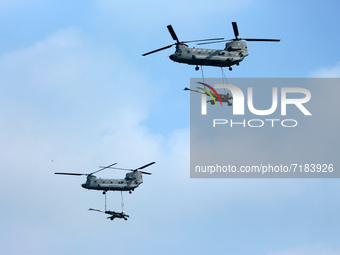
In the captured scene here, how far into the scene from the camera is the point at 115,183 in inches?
6014

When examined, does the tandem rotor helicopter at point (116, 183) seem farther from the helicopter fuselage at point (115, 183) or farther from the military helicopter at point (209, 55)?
the military helicopter at point (209, 55)

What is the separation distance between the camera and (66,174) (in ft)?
500

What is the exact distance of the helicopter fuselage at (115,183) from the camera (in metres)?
152

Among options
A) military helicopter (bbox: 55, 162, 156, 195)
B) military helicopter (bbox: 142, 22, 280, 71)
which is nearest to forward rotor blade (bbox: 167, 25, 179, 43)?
military helicopter (bbox: 142, 22, 280, 71)

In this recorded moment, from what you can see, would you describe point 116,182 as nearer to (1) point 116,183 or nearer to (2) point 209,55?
(1) point 116,183

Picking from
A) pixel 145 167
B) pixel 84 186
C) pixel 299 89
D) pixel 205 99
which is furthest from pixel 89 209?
pixel 299 89

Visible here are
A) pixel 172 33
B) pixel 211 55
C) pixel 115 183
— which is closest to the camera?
pixel 172 33

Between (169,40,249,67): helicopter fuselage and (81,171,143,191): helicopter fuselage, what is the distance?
145 ft

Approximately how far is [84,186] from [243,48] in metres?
50.5

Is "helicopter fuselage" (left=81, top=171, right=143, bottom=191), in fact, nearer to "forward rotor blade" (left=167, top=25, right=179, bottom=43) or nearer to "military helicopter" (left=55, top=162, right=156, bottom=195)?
"military helicopter" (left=55, top=162, right=156, bottom=195)

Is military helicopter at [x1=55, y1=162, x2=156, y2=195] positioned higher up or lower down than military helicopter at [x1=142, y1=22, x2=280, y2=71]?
lower down

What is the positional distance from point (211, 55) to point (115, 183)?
46.7 m

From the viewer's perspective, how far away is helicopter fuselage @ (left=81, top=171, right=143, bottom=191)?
152250mm

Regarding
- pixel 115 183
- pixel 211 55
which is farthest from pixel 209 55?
pixel 115 183
